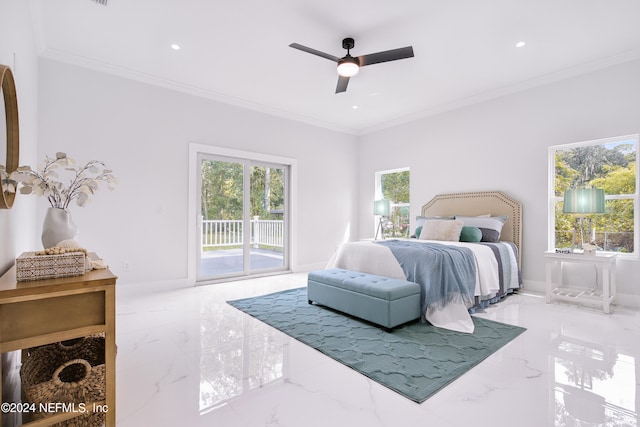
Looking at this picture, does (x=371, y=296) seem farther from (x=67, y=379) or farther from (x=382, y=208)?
(x=382, y=208)

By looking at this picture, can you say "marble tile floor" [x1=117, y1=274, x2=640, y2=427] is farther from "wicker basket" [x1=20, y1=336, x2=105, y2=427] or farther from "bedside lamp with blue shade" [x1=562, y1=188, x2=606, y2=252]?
"bedside lamp with blue shade" [x1=562, y1=188, x2=606, y2=252]

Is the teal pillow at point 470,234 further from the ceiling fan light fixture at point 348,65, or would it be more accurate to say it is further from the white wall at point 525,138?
the ceiling fan light fixture at point 348,65

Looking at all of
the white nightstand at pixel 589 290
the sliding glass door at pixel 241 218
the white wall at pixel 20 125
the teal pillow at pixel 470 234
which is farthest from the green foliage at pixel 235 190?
the white nightstand at pixel 589 290

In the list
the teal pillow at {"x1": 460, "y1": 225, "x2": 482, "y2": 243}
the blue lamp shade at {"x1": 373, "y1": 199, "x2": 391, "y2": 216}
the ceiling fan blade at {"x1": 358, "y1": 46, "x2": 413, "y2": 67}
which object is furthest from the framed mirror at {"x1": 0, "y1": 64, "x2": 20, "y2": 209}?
the blue lamp shade at {"x1": 373, "y1": 199, "x2": 391, "y2": 216}

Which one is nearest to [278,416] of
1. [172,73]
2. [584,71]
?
[172,73]

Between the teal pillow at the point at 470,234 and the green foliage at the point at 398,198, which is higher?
the green foliage at the point at 398,198

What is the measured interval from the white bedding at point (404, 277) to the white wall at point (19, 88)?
9.77 ft

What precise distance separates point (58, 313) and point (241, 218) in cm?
387

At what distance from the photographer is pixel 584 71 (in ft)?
12.8

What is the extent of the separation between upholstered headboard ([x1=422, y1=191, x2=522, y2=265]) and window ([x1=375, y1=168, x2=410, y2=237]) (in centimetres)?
60

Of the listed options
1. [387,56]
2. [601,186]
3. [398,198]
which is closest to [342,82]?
[387,56]

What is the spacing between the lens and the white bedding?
3014 mm

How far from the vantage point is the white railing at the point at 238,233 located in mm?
4820

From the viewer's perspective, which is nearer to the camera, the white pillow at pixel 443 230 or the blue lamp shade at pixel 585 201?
the blue lamp shade at pixel 585 201
